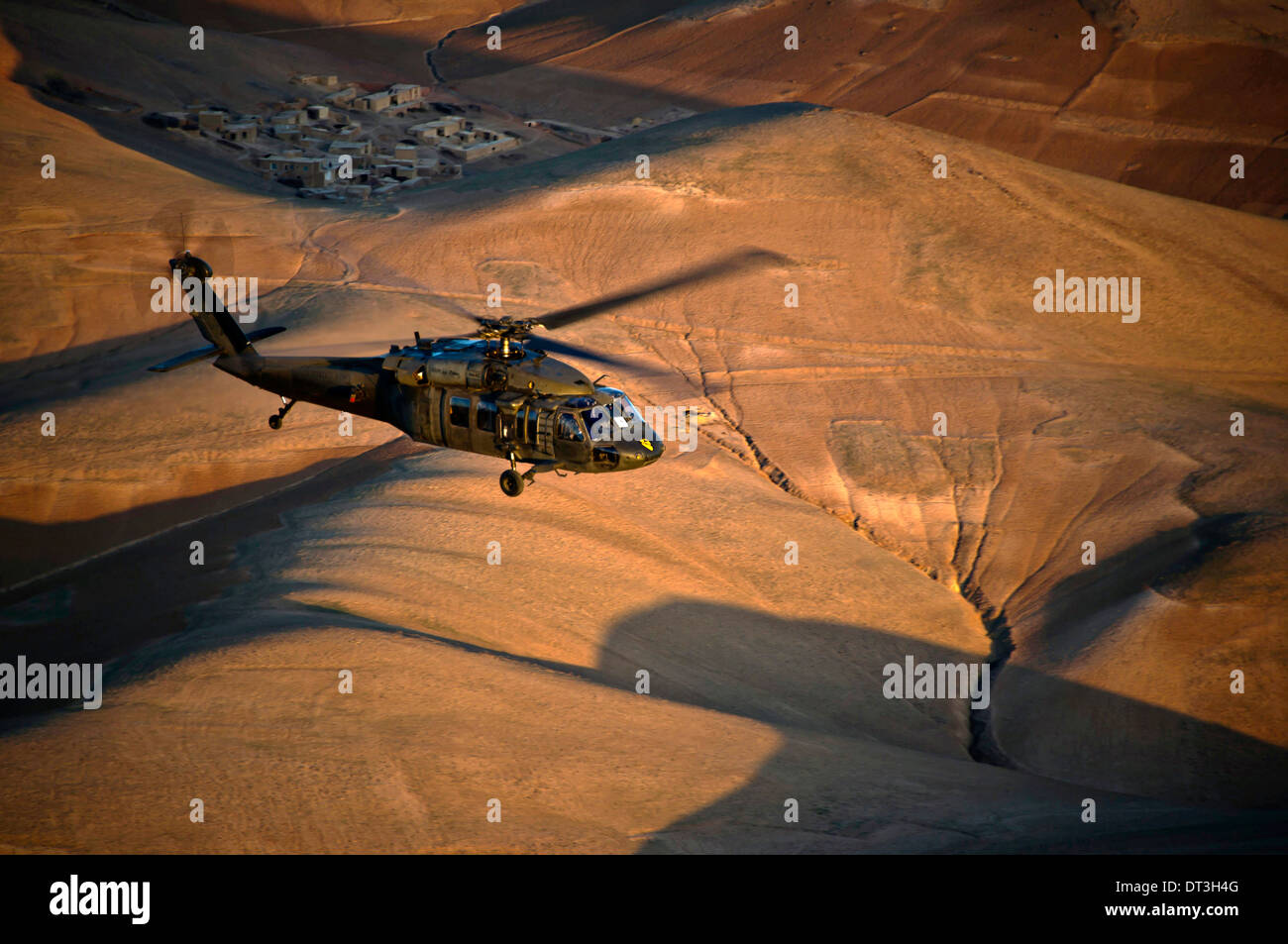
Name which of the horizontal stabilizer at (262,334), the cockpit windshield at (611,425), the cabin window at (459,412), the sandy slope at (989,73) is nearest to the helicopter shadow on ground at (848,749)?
the cockpit windshield at (611,425)

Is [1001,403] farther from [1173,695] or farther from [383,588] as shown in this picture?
[383,588]

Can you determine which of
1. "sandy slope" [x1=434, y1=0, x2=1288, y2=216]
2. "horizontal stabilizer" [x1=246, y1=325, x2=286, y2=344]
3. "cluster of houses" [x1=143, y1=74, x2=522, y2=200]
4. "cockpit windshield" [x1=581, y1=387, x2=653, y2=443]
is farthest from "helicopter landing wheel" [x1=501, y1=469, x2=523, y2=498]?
"sandy slope" [x1=434, y1=0, x2=1288, y2=216]

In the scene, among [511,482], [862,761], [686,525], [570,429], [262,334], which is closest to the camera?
[862,761]

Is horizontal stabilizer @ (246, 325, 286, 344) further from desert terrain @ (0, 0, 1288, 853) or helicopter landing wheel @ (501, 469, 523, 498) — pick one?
helicopter landing wheel @ (501, 469, 523, 498)

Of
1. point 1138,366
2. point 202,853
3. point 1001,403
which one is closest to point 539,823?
point 202,853

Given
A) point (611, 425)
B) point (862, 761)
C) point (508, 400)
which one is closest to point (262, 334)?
point (508, 400)

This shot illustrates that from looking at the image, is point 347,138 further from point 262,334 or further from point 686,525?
point 686,525
